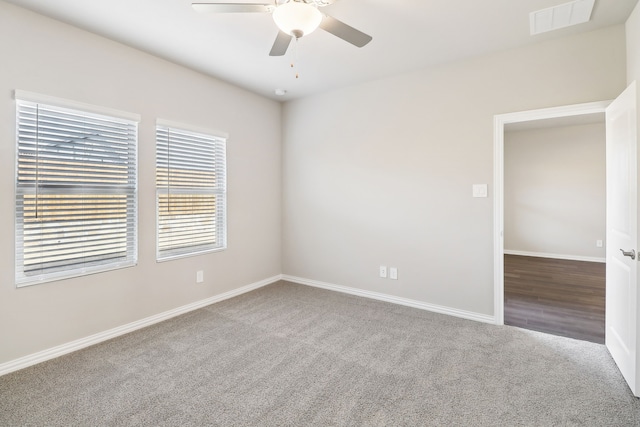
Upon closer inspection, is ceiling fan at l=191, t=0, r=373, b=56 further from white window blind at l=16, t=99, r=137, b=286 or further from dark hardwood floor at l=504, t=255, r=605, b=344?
dark hardwood floor at l=504, t=255, r=605, b=344

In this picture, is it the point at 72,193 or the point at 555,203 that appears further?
the point at 555,203

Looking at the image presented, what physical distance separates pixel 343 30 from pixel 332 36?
829mm

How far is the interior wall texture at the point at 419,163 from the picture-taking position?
9.35 ft

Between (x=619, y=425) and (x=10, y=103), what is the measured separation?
4518mm

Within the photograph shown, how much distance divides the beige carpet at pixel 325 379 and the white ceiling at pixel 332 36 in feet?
8.95

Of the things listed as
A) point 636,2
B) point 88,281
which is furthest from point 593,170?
point 88,281

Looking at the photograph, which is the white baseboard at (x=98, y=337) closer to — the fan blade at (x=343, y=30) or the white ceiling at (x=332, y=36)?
the white ceiling at (x=332, y=36)

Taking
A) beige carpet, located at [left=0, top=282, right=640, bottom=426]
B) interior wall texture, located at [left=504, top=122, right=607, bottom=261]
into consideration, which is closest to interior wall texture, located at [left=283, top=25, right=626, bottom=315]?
beige carpet, located at [left=0, top=282, right=640, bottom=426]

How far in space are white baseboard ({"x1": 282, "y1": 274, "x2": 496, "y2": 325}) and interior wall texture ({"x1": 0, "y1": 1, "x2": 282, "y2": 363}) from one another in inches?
24.6

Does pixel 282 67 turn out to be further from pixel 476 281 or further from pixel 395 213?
pixel 476 281

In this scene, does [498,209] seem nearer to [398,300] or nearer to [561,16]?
[398,300]

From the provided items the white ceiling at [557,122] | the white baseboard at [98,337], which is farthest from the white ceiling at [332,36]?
the white ceiling at [557,122]

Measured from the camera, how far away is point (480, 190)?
317cm

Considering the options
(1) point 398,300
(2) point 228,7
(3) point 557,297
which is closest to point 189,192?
(2) point 228,7
